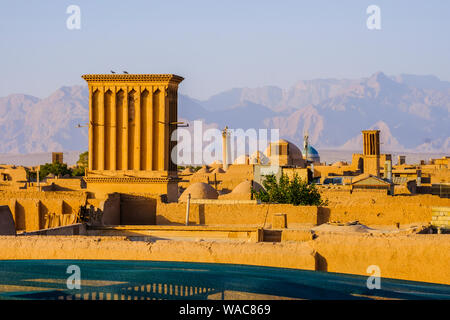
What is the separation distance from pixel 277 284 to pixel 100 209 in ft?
44.0

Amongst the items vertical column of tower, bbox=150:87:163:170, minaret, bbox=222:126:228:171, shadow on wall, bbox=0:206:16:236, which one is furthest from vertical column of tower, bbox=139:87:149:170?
minaret, bbox=222:126:228:171

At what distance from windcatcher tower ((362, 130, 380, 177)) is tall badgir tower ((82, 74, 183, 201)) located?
39916 millimetres

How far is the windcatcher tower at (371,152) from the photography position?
64812 millimetres

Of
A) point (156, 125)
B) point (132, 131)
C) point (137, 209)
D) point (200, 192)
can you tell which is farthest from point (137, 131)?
point (200, 192)

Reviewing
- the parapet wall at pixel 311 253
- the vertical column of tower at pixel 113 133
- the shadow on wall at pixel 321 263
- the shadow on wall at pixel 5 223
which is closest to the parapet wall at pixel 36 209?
the shadow on wall at pixel 5 223

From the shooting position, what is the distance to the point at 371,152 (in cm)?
6625

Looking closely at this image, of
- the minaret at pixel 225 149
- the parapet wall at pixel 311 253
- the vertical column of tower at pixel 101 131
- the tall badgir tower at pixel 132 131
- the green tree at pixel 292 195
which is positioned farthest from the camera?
the minaret at pixel 225 149

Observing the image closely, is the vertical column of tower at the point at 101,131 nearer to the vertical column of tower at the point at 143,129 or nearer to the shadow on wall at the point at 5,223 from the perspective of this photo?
the vertical column of tower at the point at 143,129

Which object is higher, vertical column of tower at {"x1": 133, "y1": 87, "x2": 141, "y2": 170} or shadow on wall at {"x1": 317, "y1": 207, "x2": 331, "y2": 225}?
vertical column of tower at {"x1": 133, "y1": 87, "x2": 141, "y2": 170}

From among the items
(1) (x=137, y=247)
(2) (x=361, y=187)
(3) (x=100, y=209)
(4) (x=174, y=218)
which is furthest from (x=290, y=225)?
(2) (x=361, y=187)

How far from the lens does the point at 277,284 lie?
9336mm

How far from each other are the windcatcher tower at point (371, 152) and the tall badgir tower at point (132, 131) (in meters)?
39.9

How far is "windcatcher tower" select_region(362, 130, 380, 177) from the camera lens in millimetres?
64812

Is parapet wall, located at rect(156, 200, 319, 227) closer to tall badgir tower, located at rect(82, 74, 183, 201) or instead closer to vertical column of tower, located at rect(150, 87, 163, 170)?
tall badgir tower, located at rect(82, 74, 183, 201)
